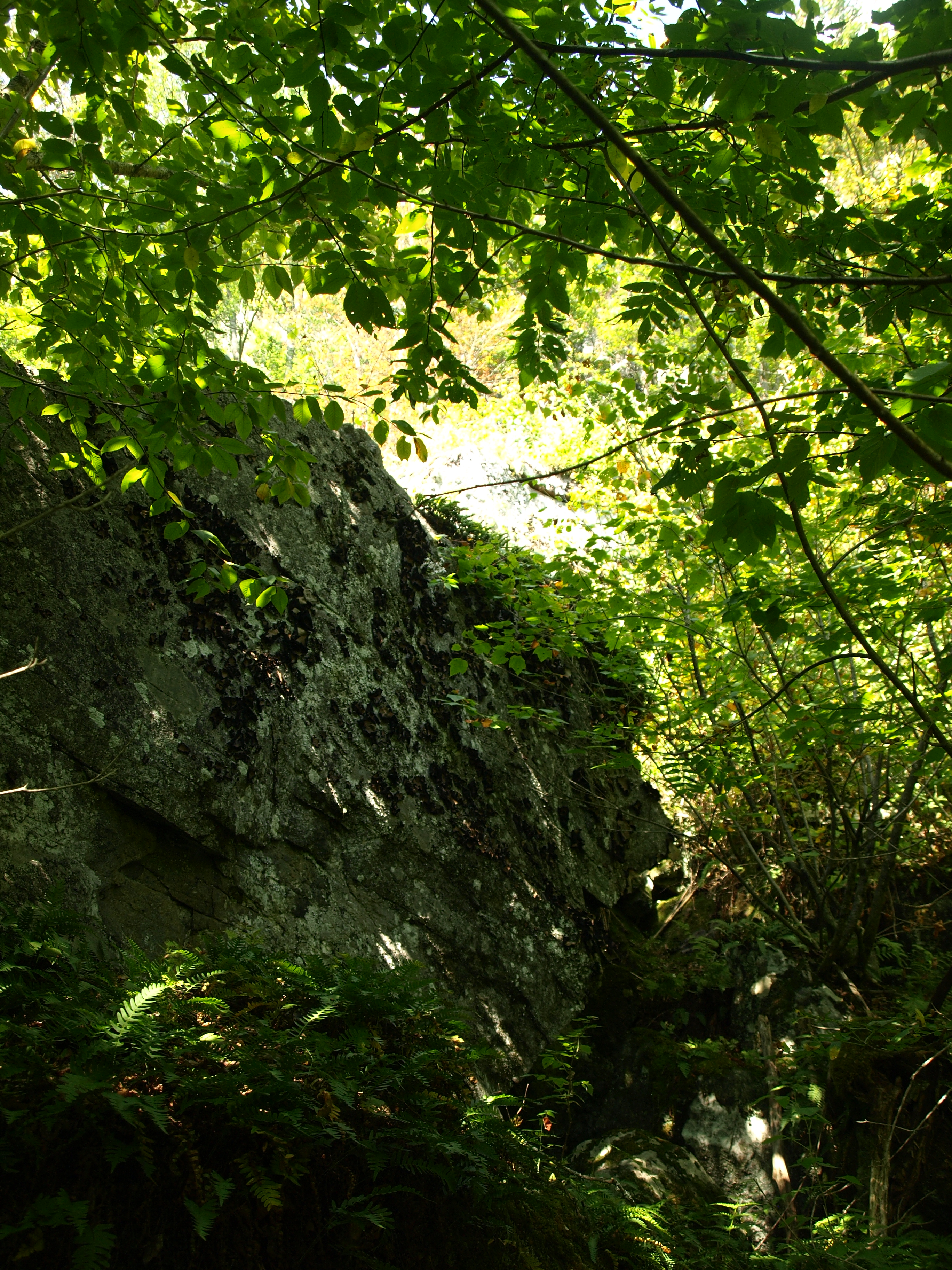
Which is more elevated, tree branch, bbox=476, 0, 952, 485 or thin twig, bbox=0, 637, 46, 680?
thin twig, bbox=0, 637, 46, 680

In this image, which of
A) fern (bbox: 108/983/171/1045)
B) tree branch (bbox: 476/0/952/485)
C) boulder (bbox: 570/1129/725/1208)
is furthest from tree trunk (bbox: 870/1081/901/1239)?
tree branch (bbox: 476/0/952/485)

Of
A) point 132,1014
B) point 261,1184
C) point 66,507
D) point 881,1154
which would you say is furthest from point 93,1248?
point 881,1154

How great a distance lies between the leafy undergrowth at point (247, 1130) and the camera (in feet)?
5.51

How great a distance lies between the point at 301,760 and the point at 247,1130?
7.95 ft

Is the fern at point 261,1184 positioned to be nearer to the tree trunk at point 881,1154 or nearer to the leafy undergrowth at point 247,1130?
the leafy undergrowth at point 247,1130

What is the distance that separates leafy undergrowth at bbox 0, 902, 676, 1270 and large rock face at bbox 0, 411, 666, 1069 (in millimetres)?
814

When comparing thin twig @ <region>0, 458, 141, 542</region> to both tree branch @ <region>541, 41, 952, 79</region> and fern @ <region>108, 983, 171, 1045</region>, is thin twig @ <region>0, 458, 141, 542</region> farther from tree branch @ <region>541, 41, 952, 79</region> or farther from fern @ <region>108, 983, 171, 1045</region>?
tree branch @ <region>541, 41, 952, 79</region>

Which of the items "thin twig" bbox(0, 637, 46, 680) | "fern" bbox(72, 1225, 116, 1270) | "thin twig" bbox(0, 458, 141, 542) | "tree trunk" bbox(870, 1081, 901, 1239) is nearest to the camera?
"fern" bbox(72, 1225, 116, 1270)

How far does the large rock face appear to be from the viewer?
3.40 metres

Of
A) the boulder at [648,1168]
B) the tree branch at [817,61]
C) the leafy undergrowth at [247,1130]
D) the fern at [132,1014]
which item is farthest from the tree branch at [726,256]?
the boulder at [648,1168]

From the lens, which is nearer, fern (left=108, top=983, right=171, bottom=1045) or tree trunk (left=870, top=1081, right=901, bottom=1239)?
fern (left=108, top=983, right=171, bottom=1045)

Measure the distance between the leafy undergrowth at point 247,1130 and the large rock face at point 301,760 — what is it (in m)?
0.81

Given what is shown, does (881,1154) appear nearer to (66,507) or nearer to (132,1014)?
(132,1014)

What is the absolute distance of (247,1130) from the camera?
A: 6.43ft
